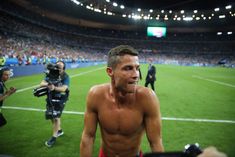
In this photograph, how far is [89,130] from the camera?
9.68 ft

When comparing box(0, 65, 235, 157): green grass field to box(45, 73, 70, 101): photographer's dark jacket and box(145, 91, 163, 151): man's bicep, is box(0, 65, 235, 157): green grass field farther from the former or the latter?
box(145, 91, 163, 151): man's bicep

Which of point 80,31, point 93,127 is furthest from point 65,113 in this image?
point 80,31

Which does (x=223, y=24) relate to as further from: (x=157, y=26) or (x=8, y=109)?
(x=8, y=109)

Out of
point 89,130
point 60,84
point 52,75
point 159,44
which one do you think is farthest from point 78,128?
point 159,44

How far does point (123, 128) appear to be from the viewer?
9.51 ft

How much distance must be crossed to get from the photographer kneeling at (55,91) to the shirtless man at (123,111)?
116 inches

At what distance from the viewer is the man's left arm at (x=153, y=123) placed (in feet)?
8.98

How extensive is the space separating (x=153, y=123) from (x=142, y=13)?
80.2 metres

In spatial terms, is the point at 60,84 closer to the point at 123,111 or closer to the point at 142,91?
the point at 123,111

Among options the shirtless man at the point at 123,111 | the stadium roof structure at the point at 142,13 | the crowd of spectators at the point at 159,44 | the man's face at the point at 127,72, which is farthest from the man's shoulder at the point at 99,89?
the crowd of spectators at the point at 159,44

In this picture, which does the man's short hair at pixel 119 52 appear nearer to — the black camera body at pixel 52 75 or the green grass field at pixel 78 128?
the black camera body at pixel 52 75

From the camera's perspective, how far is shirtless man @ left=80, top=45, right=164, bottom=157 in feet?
8.93

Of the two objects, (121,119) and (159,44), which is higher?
(159,44)

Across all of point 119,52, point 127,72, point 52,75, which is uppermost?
point 119,52
